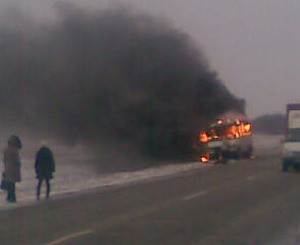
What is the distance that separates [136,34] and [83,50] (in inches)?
150

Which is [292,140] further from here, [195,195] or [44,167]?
[44,167]

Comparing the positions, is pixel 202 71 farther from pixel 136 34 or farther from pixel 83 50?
pixel 83 50

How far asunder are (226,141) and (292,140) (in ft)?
29.0

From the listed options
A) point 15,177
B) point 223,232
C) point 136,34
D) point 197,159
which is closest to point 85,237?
point 223,232

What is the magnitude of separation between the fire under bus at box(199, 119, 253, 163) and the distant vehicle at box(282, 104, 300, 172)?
7451mm

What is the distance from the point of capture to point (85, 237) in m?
11.8

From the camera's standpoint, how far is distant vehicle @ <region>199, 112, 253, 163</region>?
38094 mm

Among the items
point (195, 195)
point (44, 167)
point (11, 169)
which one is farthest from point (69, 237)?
point (44, 167)

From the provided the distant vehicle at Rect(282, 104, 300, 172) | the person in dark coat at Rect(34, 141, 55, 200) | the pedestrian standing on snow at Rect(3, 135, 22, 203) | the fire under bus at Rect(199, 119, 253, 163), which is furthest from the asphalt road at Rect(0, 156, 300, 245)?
the fire under bus at Rect(199, 119, 253, 163)

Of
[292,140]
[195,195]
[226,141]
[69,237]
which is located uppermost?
[292,140]

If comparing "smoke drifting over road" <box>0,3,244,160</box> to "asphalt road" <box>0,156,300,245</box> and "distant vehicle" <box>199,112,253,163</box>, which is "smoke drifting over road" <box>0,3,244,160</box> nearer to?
"distant vehicle" <box>199,112,253,163</box>

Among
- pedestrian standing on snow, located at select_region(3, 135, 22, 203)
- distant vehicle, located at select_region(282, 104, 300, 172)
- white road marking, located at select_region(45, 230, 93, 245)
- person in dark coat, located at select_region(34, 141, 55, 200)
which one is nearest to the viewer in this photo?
white road marking, located at select_region(45, 230, 93, 245)

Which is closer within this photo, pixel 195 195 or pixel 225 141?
pixel 195 195

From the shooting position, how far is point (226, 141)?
3822 centimetres
